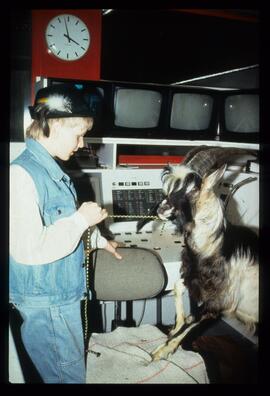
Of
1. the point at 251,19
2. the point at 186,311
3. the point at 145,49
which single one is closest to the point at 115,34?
the point at 145,49

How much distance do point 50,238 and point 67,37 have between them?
155 centimetres

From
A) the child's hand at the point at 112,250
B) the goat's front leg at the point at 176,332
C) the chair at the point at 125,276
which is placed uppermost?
the child's hand at the point at 112,250

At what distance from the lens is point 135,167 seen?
1.96 meters

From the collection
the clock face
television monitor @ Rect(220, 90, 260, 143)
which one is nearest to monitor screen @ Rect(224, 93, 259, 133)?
television monitor @ Rect(220, 90, 260, 143)

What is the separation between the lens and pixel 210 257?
4.78ft

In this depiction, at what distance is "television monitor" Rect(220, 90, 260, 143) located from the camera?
1.86 meters

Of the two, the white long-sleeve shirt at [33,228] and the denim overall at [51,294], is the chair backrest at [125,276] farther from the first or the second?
the white long-sleeve shirt at [33,228]

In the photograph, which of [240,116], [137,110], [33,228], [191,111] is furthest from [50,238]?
[240,116]

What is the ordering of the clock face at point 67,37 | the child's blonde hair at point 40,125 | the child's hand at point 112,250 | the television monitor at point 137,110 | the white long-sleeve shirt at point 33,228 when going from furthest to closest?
1. the clock face at point 67,37
2. the television monitor at point 137,110
3. the child's hand at point 112,250
4. the child's blonde hair at point 40,125
5. the white long-sleeve shirt at point 33,228

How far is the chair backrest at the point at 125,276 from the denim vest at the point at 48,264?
154 millimetres

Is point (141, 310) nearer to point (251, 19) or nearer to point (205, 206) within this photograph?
point (205, 206)

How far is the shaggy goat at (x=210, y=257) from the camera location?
1434 millimetres

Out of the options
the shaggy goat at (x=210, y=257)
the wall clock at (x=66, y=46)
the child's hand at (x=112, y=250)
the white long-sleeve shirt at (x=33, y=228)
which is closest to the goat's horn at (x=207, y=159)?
the shaggy goat at (x=210, y=257)

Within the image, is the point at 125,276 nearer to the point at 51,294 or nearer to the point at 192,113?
the point at 51,294
